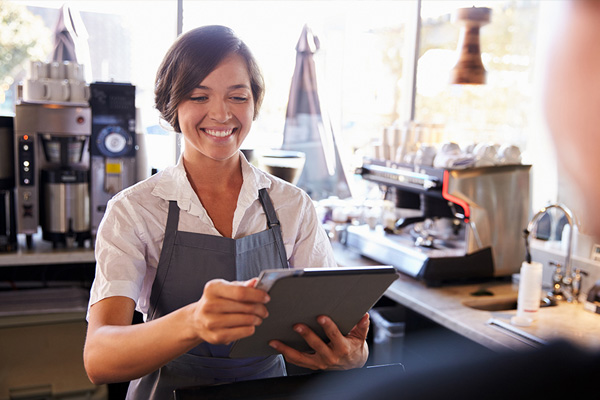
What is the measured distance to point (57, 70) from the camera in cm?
293

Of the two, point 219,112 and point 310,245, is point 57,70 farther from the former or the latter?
point 310,245

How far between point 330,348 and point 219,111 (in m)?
0.66

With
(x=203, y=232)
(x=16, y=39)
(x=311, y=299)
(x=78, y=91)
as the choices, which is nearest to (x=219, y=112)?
(x=203, y=232)

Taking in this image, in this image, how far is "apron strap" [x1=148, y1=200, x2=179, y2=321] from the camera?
4.93 feet

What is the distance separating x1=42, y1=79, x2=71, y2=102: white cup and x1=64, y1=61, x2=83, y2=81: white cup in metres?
0.10

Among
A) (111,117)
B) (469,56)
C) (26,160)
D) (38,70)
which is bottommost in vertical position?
(26,160)

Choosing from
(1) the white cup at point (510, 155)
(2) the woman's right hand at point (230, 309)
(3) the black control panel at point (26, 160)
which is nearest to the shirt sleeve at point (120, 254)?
→ (2) the woman's right hand at point (230, 309)

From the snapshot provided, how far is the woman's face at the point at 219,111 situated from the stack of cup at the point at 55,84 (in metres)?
1.62

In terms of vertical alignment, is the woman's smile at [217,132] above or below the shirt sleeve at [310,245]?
above

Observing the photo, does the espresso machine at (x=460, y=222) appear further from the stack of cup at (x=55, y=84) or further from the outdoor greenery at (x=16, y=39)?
the outdoor greenery at (x=16, y=39)

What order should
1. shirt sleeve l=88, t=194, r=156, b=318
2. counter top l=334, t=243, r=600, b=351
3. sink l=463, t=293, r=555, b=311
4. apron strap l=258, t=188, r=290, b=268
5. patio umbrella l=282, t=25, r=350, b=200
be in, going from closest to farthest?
shirt sleeve l=88, t=194, r=156, b=318 → apron strap l=258, t=188, r=290, b=268 → counter top l=334, t=243, r=600, b=351 → sink l=463, t=293, r=555, b=311 → patio umbrella l=282, t=25, r=350, b=200

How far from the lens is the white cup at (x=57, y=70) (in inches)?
115

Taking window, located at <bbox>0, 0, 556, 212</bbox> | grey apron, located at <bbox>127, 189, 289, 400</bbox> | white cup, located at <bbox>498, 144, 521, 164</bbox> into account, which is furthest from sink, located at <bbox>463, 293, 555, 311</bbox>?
grey apron, located at <bbox>127, 189, 289, 400</bbox>

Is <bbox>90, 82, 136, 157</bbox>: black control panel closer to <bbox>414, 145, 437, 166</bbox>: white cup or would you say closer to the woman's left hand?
<bbox>414, 145, 437, 166</bbox>: white cup
